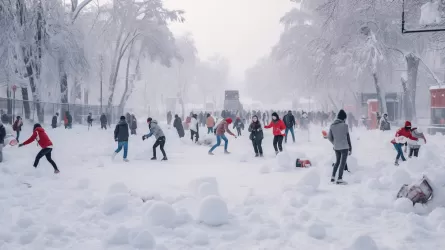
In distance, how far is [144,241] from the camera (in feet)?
15.8

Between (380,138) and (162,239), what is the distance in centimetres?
1849

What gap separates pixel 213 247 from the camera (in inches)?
193

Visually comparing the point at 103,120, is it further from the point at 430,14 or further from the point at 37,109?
the point at 430,14

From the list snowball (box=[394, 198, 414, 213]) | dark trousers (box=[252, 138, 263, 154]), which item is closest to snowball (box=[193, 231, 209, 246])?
snowball (box=[394, 198, 414, 213])

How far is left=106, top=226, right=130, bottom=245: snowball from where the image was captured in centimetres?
498

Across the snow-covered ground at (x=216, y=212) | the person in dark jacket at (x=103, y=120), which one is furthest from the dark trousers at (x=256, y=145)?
the person in dark jacket at (x=103, y=120)

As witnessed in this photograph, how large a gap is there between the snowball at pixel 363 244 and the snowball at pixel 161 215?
240 centimetres

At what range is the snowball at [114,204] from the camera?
20.8ft

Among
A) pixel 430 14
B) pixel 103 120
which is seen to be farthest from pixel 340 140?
pixel 103 120

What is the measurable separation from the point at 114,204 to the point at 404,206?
14.8ft

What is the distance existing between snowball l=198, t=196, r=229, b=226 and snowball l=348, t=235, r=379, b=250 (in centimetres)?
191

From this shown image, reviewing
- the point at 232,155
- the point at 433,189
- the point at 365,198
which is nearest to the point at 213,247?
the point at 365,198

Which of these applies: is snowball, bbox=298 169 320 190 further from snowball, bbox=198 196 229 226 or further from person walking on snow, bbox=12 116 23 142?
person walking on snow, bbox=12 116 23 142

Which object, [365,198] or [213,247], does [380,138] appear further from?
[213,247]
